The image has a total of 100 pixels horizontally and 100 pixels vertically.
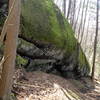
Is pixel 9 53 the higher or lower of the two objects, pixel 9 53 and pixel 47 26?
the lower

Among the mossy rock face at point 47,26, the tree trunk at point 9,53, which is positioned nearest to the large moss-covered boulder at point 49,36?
the mossy rock face at point 47,26

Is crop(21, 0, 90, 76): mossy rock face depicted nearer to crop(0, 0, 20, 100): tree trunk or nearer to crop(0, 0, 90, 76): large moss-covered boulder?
crop(0, 0, 90, 76): large moss-covered boulder

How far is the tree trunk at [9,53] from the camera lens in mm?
6072

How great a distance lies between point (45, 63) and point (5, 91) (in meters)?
6.83

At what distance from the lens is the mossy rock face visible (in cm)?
1127

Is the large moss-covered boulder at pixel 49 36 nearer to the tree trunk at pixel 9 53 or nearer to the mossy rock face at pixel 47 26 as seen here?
the mossy rock face at pixel 47 26

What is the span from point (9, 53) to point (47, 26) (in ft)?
22.3

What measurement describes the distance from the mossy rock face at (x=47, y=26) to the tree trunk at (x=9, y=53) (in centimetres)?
461

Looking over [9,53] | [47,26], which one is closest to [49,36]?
[47,26]

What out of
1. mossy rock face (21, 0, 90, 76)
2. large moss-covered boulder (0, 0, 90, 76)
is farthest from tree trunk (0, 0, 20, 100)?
mossy rock face (21, 0, 90, 76)

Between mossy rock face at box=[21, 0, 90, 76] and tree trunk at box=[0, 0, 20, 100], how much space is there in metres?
4.61

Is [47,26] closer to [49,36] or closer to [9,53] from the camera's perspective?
[49,36]

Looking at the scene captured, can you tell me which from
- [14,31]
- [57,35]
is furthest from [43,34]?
[14,31]

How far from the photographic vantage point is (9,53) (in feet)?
20.5
